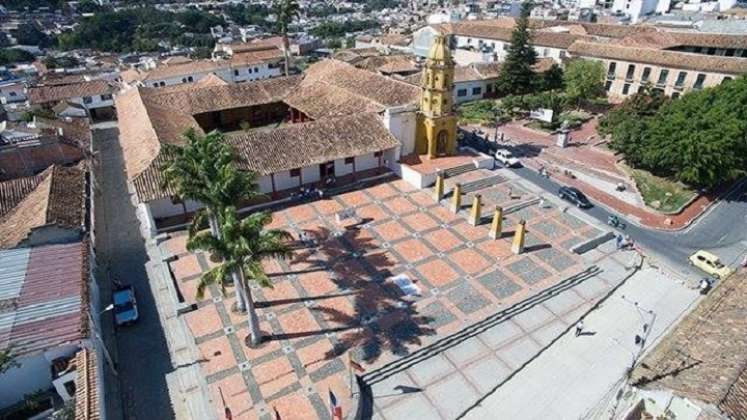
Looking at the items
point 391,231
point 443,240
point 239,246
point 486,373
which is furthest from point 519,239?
point 239,246

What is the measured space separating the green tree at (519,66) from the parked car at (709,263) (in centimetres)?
3626

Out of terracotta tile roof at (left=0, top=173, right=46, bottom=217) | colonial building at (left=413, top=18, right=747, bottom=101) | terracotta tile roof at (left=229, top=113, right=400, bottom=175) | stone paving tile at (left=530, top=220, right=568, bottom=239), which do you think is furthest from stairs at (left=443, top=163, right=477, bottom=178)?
terracotta tile roof at (left=0, top=173, right=46, bottom=217)

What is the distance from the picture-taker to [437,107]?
39531 mm

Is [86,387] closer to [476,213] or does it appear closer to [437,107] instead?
[476,213]

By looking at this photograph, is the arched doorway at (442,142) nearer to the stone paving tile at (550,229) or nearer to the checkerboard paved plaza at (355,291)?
the checkerboard paved plaza at (355,291)

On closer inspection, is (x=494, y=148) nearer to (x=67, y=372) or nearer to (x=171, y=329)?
(x=171, y=329)

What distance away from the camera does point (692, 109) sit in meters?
39.0

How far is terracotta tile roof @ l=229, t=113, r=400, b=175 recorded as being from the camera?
1359 inches

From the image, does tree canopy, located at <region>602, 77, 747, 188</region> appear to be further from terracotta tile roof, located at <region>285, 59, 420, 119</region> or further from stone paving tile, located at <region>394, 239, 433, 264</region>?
stone paving tile, located at <region>394, 239, 433, 264</region>

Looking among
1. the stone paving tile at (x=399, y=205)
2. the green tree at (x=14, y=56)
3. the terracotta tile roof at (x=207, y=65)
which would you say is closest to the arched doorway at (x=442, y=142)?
the stone paving tile at (x=399, y=205)

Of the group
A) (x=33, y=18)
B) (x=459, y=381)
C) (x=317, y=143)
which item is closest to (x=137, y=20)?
(x=33, y=18)

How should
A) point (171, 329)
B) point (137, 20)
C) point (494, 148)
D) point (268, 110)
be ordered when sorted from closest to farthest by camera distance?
point (171, 329)
point (494, 148)
point (268, 110)
point (137, 20)

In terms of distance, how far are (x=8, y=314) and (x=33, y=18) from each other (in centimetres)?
19182

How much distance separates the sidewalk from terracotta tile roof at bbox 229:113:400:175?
21.0m
